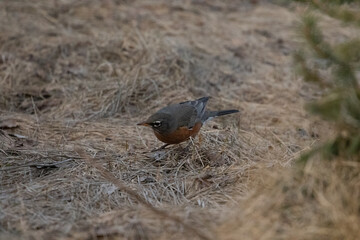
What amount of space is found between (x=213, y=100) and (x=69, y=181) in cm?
352

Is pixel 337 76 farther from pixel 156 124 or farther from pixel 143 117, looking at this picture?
pixel 143 117

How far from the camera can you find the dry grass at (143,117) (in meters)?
3.86

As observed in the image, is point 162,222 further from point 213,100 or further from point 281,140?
point 213,100

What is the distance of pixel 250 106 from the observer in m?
8.04

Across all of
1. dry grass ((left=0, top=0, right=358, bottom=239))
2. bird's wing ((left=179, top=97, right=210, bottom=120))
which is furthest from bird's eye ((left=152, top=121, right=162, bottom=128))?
bird's wing ((left=179, top=97, right=210, bottom=120))

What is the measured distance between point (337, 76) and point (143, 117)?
3.99 meters

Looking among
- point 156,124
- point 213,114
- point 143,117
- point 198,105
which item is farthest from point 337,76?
point 143,117

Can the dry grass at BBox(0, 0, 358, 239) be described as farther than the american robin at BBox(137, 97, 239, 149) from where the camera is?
No

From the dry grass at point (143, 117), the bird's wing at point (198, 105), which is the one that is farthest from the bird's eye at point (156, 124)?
the bird's wing at point (198, 105)

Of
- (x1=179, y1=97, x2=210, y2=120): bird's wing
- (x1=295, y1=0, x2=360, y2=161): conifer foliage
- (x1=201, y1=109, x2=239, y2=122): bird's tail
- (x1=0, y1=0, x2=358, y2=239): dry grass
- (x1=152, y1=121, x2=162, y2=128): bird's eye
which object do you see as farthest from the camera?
(x1=201, y1=109, x2=239, y2=122): bird's tail

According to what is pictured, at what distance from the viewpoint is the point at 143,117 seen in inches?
288

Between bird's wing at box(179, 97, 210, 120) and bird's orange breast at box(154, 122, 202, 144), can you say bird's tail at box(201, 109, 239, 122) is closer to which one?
bird's wing at box(179, 97, 210, 120)

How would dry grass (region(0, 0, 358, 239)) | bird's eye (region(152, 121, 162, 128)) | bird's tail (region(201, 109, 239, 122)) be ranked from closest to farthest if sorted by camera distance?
dry grass (region(0, 0, 358, 239)) < bird's eye (region(152, 121, 162, 128)) < bird's tail (region(201, 109, 239, 122))

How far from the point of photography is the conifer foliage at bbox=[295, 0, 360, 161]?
3566 millimetres
